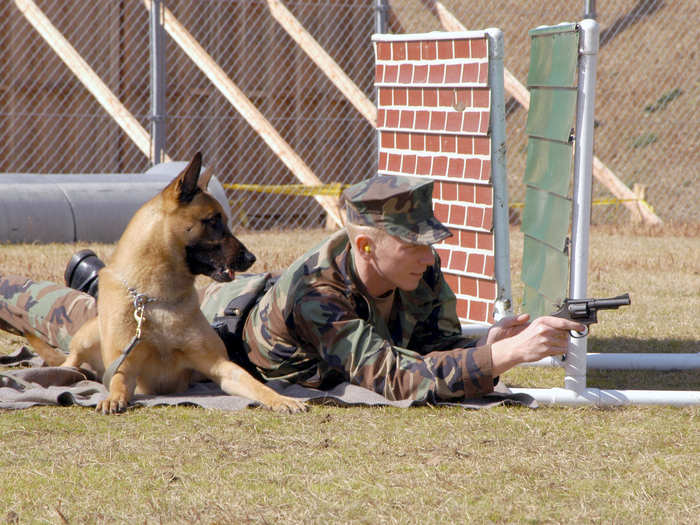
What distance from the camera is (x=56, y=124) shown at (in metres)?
13.3

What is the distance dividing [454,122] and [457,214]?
0.55m

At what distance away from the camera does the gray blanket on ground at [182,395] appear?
14.3 feet

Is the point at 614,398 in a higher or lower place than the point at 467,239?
lower

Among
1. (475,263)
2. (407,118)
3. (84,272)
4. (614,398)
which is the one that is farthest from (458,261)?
(84,272)

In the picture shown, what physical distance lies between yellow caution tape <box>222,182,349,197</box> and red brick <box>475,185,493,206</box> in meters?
6.14

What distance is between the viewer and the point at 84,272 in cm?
605

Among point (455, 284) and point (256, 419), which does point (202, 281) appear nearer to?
point (455, 284)

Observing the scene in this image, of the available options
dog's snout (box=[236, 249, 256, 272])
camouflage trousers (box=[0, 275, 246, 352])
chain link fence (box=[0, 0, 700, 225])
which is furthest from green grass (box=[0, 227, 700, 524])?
chain link fence (box=[0, 0, 700, 225])

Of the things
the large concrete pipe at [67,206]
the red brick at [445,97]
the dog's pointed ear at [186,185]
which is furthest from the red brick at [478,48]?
the large concrete pipe at [67,206]

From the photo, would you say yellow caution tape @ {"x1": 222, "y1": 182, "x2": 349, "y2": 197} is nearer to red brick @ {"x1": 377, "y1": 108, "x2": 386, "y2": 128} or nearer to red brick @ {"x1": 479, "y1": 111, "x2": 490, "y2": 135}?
red brick @ {"x1": 377, "y1": 108, "x2": 386, "y2": 128}

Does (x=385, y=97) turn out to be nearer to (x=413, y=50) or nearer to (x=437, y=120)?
(x=413, y=50)

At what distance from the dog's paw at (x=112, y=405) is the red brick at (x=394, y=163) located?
2.58 metres

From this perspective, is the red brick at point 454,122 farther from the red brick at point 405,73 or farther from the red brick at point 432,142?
the red brick at point 405,73

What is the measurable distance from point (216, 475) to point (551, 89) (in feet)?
8.42
